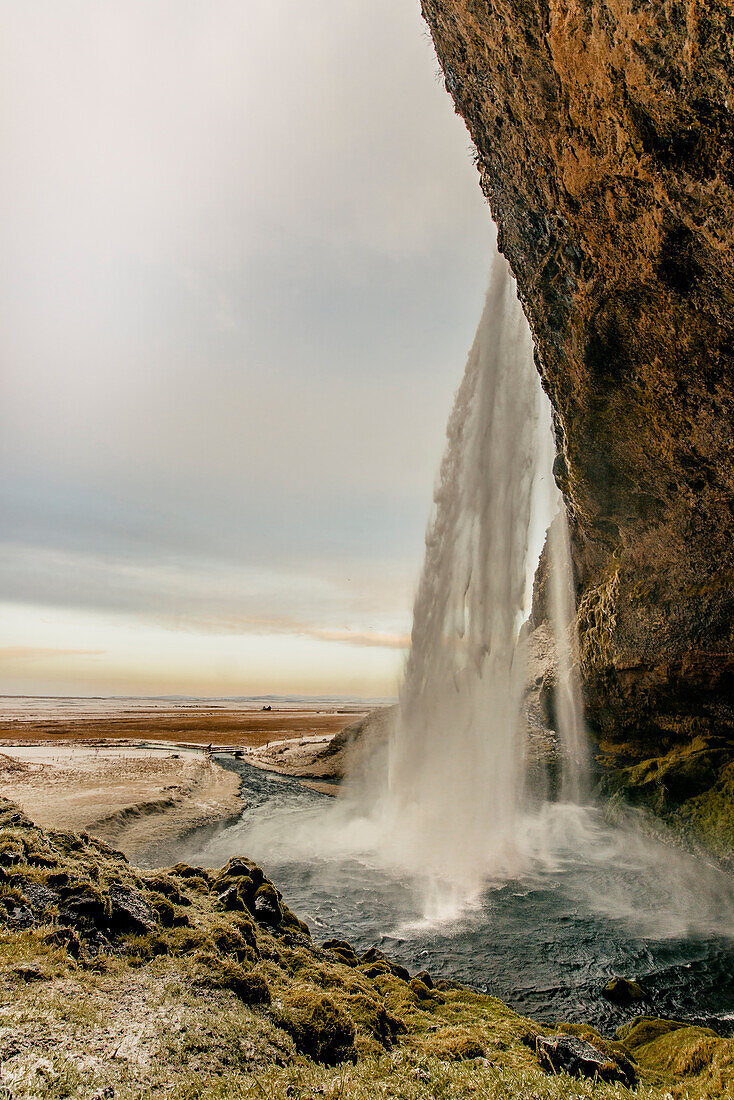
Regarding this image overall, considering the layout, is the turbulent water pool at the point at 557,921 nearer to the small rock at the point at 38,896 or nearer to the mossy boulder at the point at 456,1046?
the mossy boulder at the point at 456,1046

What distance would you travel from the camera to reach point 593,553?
18.0 meters

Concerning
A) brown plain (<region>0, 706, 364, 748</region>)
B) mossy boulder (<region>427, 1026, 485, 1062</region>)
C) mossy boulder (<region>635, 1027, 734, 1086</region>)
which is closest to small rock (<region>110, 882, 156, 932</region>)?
mossy boulder (<region>427, 1026, 485, 1062</region>)

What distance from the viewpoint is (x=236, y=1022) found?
5645mm

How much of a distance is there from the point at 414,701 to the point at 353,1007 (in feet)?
49.5

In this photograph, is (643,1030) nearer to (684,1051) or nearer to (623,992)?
(684,1051)

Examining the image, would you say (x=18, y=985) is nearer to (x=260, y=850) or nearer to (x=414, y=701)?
(x=260, y=850)

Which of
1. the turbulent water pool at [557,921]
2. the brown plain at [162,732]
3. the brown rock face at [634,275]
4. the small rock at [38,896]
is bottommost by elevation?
the brown plain at [162,732]

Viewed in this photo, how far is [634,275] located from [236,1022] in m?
12.9

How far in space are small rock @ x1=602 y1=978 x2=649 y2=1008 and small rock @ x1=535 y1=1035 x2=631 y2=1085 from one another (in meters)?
2.92

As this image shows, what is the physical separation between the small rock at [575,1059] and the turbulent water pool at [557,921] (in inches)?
89.0

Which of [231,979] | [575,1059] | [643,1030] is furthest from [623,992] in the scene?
[231,979]

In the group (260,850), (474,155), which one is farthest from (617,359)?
(260,850)

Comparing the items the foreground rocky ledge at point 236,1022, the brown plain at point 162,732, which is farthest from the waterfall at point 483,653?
the brown plain at point 162,732

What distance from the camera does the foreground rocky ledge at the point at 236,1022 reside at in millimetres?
4613
